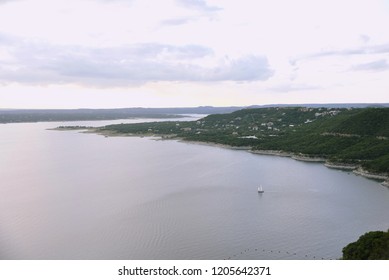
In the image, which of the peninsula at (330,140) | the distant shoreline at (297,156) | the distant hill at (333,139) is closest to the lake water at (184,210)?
the distant shoreline at (297,156)

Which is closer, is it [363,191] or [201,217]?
[201,217]

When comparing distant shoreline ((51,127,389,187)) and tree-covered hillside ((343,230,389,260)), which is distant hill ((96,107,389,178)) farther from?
tree-covered hillside ((343,230,389,260))

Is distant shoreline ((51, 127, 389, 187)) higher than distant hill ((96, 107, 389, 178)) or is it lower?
lower

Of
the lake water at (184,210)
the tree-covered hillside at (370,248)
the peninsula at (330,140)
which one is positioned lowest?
the lake water at (184,210)

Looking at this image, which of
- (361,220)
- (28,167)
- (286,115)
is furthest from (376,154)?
(286,115)

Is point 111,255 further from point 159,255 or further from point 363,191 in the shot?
point 363,191

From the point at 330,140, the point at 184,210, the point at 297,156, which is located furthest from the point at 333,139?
the point at 184,210

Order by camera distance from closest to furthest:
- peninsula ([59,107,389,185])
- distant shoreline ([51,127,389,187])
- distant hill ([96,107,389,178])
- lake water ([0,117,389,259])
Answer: lake water ([0,117,389,259]) < distant shoreline ([51,127,389,187]) < peninsula ([59,107,389,185]) < distant hill ([96,107,389,178])

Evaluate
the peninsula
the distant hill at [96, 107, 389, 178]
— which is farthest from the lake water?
the distant hill at [96, 107, 389, 178]

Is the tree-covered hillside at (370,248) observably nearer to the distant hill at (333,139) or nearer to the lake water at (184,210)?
the lake water at (184,210)
